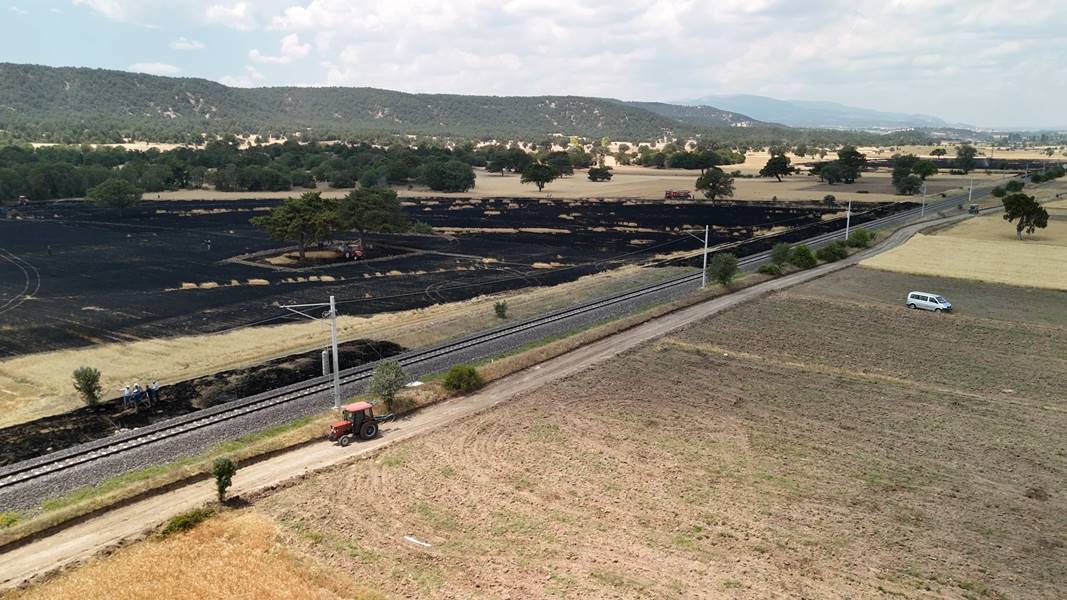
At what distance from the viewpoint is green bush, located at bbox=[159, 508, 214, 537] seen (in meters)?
23.0

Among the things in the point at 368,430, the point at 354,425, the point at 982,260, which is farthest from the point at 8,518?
the point at 982,260

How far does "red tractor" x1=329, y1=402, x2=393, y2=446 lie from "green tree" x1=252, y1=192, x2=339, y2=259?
52.3 m

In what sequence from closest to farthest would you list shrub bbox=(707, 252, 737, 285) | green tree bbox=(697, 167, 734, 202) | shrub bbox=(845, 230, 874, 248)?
shrub bbox=(707, 252, 737, 285) → shrub bbox=(845, 230, 874, 248) → green tree bbox=(697, 167, 734, 202)

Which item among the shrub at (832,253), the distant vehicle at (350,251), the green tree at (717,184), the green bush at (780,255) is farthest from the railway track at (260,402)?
the green tree at (717,184)

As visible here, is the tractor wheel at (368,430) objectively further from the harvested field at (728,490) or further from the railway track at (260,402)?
the railway track at (260,402)

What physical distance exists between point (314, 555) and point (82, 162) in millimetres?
186210

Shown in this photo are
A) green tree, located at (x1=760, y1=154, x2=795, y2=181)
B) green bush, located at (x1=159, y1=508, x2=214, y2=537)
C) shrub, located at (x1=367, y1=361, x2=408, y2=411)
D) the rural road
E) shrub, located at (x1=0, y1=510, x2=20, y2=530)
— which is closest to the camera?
Answer: the rural road

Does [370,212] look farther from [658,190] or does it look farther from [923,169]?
[923,169]

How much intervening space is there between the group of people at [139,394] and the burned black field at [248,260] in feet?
46.2

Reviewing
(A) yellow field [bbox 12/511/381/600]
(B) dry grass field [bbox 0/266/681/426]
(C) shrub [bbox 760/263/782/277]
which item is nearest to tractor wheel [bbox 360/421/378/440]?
(A) yellow field [bbox 12/511/381/600]

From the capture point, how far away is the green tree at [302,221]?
78.8 metres

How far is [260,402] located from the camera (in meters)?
35.7

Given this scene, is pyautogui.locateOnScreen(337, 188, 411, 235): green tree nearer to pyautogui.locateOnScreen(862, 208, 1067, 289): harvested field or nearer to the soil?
the soil

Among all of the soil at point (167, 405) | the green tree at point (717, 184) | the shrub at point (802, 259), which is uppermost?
the green tree at point (717, 184)
